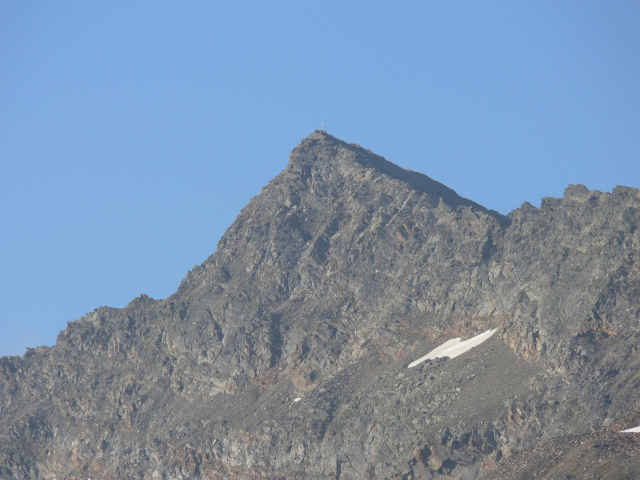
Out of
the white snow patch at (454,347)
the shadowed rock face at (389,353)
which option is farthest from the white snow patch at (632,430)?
the white snow patch at (454,347)

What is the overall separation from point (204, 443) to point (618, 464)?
85.8 m

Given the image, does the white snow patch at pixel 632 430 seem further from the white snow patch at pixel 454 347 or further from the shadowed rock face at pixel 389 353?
the white snow patch at pixel 454 347

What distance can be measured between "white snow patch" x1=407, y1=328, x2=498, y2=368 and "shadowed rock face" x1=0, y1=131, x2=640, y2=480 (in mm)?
2474

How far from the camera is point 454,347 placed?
152 meters

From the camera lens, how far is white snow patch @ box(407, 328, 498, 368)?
14938 cm

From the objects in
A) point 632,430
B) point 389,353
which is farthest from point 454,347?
point 632,430

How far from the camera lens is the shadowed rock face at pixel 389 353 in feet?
415

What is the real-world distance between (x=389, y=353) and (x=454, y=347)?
493 inches

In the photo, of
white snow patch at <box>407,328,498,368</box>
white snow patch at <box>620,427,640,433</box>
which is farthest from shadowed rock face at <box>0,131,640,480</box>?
white snow patch at <box>407,328,498,368</box>

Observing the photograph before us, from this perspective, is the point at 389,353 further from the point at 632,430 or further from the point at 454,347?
the point at 632,430

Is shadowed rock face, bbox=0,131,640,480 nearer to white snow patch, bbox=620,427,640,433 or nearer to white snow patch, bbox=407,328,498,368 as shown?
white snow patch, bbox=620,427,640,433

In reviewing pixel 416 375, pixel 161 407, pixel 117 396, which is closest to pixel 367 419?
pixel 416 375

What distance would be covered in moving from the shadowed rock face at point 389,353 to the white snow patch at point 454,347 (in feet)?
8.12

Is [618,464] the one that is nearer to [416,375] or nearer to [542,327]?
[542,327]
